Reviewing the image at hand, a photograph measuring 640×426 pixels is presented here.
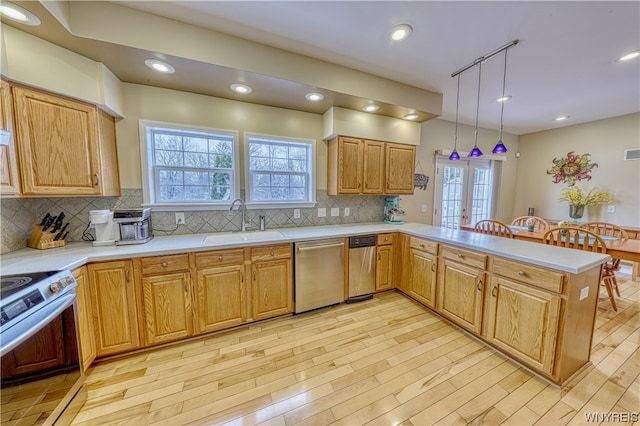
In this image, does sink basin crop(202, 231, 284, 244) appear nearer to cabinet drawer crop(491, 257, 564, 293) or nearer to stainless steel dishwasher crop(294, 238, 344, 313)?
stainless steel dishwasher crop(294, 238, 344, 313)

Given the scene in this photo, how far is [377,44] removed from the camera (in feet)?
6.89

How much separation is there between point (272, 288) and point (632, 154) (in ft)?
20.0

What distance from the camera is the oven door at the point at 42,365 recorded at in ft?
3.49

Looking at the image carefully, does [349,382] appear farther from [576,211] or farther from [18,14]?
[576,211]

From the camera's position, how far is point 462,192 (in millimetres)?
4594

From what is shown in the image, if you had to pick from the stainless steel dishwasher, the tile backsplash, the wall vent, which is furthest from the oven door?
the wall vent

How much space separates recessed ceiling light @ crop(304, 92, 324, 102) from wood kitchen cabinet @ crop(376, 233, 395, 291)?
1797 millimetres

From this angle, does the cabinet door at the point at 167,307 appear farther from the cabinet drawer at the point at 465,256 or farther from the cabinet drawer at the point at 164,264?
the cabinet drawer at the point at 465,256

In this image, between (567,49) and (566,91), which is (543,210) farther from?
(567,49)

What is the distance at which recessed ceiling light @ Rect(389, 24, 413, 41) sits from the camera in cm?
188

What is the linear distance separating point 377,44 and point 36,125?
9.18 feet

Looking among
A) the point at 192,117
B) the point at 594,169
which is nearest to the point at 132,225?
the point at 192,117

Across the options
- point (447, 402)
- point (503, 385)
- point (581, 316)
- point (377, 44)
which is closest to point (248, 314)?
point (447, 402)

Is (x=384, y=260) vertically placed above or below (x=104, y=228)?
below
